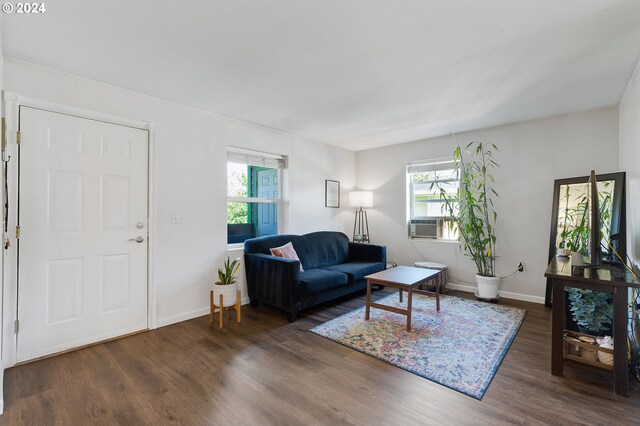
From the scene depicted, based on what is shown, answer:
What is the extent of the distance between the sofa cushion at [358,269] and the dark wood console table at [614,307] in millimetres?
2058

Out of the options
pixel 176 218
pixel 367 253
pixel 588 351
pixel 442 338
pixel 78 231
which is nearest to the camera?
pixel 588 351

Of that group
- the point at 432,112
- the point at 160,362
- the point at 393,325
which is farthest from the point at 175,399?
the point at 432,112

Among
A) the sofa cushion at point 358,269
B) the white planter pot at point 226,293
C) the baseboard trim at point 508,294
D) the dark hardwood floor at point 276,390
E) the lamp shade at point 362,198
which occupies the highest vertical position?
the lamp shade at point 362,198

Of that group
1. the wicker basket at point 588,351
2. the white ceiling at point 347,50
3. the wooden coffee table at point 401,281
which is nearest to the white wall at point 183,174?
the white ceiling at point 347,50

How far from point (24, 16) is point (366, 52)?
2.14 metres

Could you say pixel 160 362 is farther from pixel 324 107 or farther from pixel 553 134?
pixel 553 134

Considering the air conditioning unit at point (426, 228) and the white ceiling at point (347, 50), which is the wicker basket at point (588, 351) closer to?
the white ceiling at point (347, 50)

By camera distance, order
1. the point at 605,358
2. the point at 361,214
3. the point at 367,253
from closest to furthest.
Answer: the point at 605,358 < the point at 367,253 < the point at 361,214

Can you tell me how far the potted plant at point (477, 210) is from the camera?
3.92m

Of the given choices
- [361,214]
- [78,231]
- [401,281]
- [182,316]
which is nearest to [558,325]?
[401,281]

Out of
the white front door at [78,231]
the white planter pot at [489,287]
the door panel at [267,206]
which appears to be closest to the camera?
the white front door at [78,231]

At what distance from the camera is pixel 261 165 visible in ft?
13.5

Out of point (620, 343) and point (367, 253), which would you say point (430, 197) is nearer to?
point (367, 253)

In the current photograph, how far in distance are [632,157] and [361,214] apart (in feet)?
11.8
